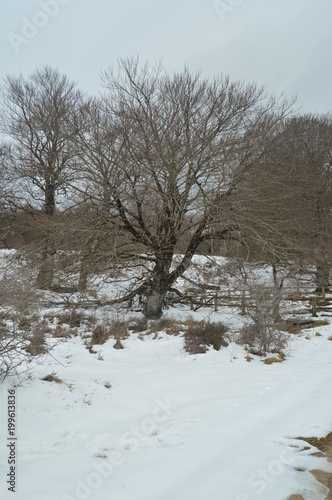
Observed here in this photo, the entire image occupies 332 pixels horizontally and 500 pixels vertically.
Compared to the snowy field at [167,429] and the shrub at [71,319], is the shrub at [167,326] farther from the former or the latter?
the snowy field at [167,429]

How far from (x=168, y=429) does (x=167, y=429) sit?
0.01m

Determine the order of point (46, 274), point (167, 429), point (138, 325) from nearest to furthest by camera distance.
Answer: point (167, 429) < point (138, 325) < point (46, 274)

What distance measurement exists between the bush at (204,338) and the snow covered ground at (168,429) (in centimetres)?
93

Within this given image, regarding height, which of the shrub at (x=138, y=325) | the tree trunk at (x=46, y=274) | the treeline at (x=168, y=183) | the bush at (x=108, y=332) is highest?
the treeline at (x=168, y=183)

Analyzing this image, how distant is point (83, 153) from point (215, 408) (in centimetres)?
947

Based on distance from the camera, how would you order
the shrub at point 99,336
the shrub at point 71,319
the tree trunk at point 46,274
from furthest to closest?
the tree trunk at point 46,274 < the shrub at point 71,319 < the shrub at point 99,336

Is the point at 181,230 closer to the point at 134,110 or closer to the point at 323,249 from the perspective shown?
the point at 134,110

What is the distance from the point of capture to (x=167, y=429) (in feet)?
13.1

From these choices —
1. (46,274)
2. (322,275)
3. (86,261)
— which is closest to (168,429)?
(86,261)

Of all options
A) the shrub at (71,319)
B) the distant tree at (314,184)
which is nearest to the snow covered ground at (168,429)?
the shrub at (71,319)

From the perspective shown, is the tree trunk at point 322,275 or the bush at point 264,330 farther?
the tree trunk at point 322,275

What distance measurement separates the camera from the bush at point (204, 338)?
25.9 feet

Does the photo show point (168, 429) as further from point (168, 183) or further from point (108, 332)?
point (168, 183)

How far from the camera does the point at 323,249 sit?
13.7 m
